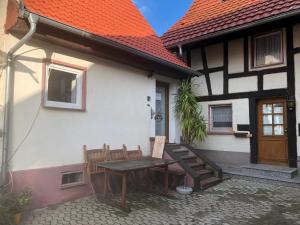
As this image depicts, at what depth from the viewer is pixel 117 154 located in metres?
6.49

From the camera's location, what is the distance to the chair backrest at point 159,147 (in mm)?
7188

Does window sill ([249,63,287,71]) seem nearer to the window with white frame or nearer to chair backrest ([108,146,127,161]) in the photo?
chair backrest ([108,146,127,161])

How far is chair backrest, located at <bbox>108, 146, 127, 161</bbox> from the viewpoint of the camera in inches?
250

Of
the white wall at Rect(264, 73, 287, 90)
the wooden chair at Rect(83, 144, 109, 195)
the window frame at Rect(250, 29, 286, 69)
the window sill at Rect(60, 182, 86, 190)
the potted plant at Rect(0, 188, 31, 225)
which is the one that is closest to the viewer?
the potted plant at Rect(0, 188, 31, 225)

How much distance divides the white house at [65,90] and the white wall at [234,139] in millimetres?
2184

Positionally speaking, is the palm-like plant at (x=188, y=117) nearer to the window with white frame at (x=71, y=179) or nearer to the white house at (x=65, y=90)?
the white house at (x=65, y=90)

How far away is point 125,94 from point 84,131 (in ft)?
5.08

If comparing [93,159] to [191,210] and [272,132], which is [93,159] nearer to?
[191,210]

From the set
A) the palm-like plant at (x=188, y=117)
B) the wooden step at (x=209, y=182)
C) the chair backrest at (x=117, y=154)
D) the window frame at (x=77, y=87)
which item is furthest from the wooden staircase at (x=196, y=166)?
the window frame at (x=77, y=87)

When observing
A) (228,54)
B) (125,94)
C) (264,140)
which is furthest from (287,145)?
(125,94)

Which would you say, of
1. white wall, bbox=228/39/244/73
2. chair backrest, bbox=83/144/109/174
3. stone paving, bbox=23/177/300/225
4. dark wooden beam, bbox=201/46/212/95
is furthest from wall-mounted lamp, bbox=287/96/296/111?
chair backrest, bbox=83/144/109/174

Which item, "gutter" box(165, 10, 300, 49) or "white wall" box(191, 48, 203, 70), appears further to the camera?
"white wall" box(191, 48, 203, 70)

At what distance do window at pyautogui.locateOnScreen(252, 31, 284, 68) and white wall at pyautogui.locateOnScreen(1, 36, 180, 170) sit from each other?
3.19 meters

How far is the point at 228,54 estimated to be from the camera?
29.2 ft
